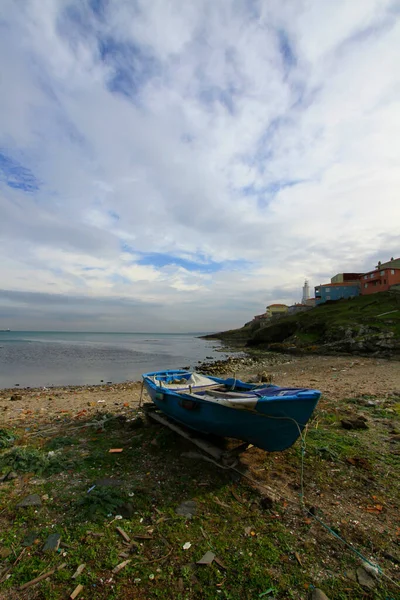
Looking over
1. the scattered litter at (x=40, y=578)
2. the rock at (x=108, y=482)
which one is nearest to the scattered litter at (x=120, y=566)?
the scattered litter at (x=40, y=578)

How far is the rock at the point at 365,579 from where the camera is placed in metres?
3.21

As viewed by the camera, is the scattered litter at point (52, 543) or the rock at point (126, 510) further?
→ the rock at point (126, 510)

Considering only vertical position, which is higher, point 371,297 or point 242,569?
point 371,297

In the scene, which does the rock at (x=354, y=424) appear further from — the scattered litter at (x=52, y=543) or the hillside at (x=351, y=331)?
the hillside at (x=351, y=331)

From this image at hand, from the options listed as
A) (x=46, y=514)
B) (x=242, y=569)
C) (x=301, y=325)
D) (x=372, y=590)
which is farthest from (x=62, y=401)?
(x=301, y=325)

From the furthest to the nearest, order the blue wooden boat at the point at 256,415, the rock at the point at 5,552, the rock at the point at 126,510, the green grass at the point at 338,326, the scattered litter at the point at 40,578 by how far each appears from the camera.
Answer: the green grass at the point at 338,326 < the blue wooden boat at the point at 256,415 < the rock at the point at 126,510 < the rock at the point at 5,552 < the scattered litter at the point at 40,578

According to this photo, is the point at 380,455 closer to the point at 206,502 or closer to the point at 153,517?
the point at 206,502

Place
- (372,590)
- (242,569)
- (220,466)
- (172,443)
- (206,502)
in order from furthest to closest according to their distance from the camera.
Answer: (172,443) → (220,466) → (206,502) → (242,569) → (372,590)

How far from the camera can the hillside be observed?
31509mm

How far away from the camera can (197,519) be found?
424cm

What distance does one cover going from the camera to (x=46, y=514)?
4320 mm

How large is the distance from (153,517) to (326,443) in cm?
428

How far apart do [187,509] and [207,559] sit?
39.2 inches

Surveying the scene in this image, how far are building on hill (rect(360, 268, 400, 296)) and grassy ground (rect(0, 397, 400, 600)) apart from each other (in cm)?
6615
